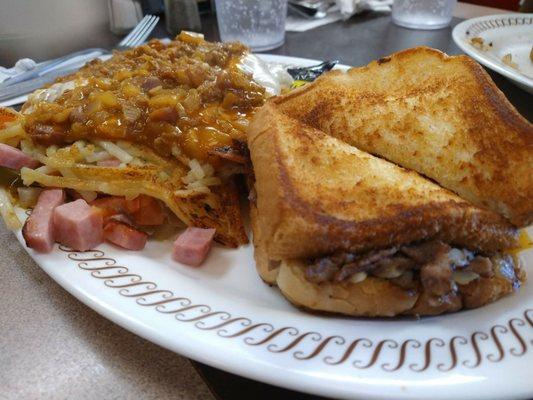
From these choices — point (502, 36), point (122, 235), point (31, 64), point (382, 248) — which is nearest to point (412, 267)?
point (382, 248)

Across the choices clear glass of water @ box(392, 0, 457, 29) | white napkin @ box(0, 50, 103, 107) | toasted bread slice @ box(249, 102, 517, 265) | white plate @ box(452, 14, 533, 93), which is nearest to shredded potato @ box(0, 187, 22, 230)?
toasted bread slice @ box(249, 102, 517, 265)

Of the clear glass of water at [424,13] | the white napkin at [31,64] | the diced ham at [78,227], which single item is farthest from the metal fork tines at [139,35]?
the clear glass of water at [424,13]

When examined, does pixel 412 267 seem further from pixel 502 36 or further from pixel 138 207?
pixel 502 36

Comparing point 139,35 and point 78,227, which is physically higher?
point 139,35

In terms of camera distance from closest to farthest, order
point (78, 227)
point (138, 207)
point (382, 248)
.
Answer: point (382, 248)
point (78, 227)
point (138, 207)

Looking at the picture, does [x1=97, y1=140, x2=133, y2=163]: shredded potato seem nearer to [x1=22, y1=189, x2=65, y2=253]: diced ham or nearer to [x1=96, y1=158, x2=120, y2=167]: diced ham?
[x1=96, y1=158, x2=120, y2=167]: diced ham

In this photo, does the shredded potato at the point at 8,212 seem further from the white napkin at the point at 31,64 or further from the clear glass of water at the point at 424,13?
the clear glass of water at the point at 424,13

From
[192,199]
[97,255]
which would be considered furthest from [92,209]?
[192,199]
